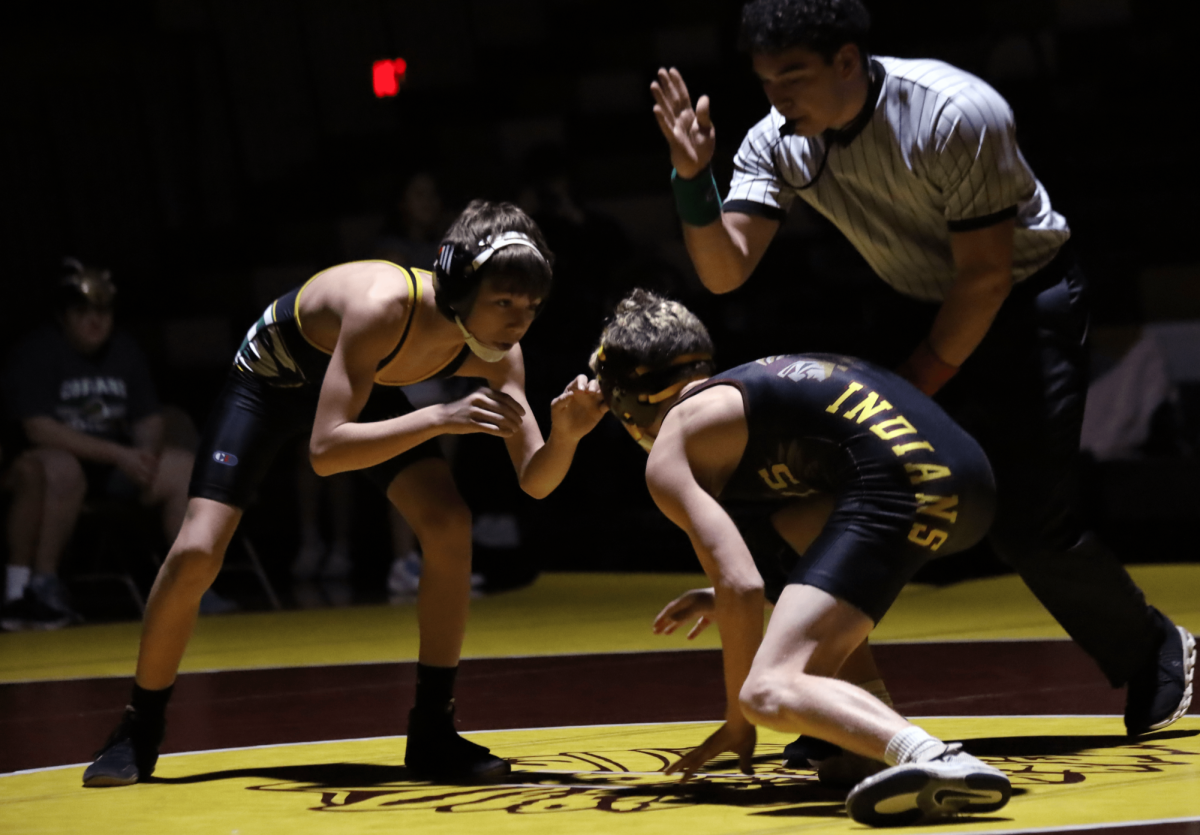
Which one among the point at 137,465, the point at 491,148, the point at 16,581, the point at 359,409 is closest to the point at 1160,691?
the point at 359,409

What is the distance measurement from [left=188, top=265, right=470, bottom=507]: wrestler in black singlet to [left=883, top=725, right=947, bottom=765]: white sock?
4.03 feet

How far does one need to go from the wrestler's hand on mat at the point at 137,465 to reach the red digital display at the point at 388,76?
5269 millimetres

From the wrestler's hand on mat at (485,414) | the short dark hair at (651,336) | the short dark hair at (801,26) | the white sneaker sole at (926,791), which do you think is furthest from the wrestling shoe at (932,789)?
the short dark hair at (801,26)

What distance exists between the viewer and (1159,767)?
297 centimetres

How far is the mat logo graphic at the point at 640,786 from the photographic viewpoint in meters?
2.84

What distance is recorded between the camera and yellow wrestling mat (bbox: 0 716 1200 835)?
265cm

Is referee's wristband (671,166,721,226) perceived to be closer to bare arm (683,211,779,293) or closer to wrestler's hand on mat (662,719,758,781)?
bare arm (683,211,779,293)

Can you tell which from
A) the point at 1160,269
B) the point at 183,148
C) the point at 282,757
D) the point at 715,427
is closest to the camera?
the point at 715,427

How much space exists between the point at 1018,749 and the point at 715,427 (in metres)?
0.94

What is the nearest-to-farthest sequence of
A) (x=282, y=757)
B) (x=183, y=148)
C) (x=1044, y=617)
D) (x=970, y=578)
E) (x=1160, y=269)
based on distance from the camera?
(x=282, y=757)
(x=1044, y=617)
(x=970, y=578)
(x=1160, y=269)
(x=183, y=148)

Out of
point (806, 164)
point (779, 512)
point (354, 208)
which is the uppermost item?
point (354, 208)

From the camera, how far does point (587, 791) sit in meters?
2.97

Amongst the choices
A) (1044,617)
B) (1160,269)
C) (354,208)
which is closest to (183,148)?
(354,208)

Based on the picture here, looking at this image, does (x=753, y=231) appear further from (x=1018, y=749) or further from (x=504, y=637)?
(x=504, y=637)
